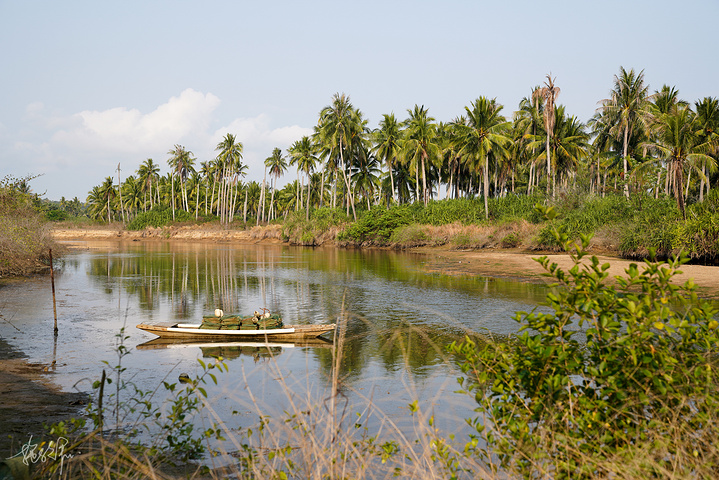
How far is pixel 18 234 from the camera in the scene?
25812mm

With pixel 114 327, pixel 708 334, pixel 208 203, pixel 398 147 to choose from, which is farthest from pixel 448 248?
pixel 208 203

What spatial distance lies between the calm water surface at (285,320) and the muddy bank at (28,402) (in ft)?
1.50

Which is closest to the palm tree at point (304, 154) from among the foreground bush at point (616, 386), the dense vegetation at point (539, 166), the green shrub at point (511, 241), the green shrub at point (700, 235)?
the dense vegetation at point (539, 166)

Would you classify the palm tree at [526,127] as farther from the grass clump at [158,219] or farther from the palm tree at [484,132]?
the grass clump at [158,219]

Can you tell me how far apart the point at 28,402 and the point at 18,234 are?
19439 millimetres

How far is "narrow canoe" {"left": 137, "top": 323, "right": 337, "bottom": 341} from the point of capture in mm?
15250

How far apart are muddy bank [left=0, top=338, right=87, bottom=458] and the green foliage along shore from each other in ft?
48.6

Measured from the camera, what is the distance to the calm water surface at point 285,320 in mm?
10344

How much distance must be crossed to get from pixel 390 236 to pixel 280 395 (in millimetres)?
50823

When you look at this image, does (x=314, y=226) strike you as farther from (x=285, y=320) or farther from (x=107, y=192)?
(x=107, y=192)

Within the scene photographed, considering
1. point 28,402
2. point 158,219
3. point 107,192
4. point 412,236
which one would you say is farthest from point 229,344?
point 107,192

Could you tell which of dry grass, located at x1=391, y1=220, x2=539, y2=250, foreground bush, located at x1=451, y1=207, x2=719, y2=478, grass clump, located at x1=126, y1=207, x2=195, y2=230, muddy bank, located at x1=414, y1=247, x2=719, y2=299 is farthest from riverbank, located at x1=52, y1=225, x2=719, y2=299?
grass clump, located at x1=126, y1=207, x2=195, y2=230

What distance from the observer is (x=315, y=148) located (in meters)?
80.7

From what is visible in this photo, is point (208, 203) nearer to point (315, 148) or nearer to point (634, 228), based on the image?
point (315, 148)
